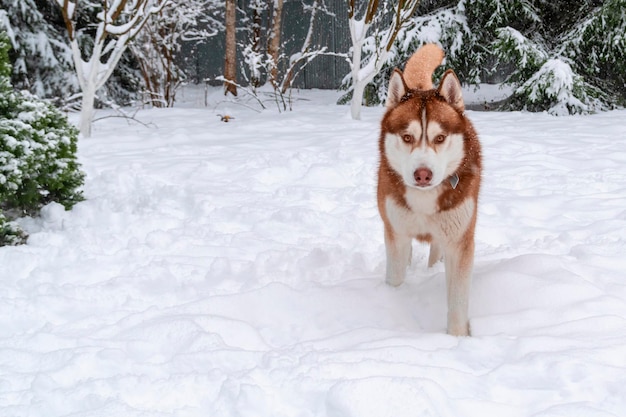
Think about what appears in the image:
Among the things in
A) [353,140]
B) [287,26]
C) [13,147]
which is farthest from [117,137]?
[287,26]

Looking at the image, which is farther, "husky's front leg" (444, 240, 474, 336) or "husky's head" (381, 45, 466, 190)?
"husky's front leg" (444, 240, 474, 336)

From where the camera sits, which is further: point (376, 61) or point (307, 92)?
point (307, 92)

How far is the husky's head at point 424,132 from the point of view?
107 inches

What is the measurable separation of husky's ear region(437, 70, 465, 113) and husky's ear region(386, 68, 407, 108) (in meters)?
0.19

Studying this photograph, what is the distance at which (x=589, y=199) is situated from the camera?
5199 mm

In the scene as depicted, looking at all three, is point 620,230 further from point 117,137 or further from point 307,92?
point 307,92

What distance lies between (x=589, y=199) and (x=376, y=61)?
4532mm

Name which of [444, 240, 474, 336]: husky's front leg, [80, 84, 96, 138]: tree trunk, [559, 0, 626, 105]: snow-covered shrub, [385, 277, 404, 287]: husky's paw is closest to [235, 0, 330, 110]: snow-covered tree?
[80, 84, 96, 138]: tree trunk

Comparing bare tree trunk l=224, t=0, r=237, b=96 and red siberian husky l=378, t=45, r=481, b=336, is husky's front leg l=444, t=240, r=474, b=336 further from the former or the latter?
bare tree trunk l=224, t=0, r=237, b=96

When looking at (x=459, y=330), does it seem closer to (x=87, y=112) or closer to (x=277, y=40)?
(x=87, y=112)

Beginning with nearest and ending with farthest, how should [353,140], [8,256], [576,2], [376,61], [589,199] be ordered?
[8,256] < [589,199] < [353,140] < [376,61] < [576,2]

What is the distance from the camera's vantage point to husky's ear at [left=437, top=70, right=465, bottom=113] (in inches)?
115

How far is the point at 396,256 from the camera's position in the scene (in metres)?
3.44

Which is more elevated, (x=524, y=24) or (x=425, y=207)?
(x=524, y=24)
